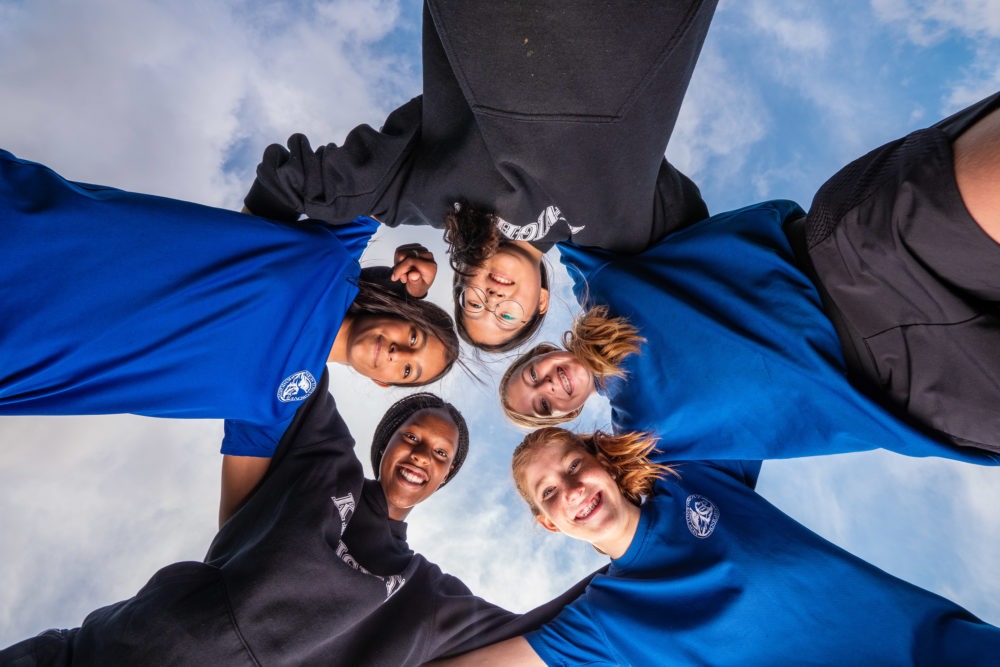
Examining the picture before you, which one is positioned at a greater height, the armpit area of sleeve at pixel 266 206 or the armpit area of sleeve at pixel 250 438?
the armpit area of sleeve at pixel 266 206

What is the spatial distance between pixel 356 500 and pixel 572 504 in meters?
0.88

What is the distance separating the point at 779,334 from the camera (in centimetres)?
171

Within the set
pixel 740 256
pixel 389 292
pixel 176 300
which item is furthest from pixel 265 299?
pixel 740 256

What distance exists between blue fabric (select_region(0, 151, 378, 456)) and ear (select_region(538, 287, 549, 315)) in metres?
0.83

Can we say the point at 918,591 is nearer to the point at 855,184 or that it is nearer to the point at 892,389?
the point at 892,389

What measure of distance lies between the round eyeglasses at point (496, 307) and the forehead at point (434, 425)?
0.82 metres

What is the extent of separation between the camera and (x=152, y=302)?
5.35ft

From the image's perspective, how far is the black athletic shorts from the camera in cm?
127

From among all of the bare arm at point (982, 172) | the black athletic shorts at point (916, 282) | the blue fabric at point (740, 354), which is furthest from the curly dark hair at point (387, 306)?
the bare arm at point (982, 172)

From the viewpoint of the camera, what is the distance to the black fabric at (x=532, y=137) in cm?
119

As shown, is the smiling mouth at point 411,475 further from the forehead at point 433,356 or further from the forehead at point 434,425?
the forehead at point 433,356

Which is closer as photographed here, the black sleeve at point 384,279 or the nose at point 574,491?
the nose at point 574,491

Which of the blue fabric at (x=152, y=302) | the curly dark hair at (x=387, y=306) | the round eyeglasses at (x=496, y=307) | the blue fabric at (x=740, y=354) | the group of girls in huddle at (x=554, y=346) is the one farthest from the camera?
the curly dark hair at (x=387, y=306)

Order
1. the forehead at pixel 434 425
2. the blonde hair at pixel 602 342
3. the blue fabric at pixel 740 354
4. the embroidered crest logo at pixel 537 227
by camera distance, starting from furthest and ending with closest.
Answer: the forehead at pixel 434 425
the blonde hair at pixel 602 342
the embroidered crest logo at pixel 537 227
the blue fabric at pixel 740 354
